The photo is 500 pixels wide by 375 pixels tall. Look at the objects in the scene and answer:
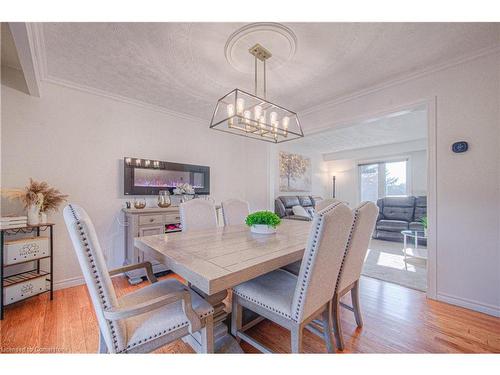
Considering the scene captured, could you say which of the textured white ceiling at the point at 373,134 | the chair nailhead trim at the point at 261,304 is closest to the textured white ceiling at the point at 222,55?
the textured white ceiling at the point at 373,134

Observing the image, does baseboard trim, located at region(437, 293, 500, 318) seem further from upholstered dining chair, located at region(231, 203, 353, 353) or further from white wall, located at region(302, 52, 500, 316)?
upholstered dining chair, located at region(231, 203, 353, 353)

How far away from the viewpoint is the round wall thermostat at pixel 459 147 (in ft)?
6.51

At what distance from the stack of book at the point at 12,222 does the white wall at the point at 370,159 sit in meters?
6.82

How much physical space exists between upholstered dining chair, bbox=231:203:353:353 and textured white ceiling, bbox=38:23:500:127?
1.51 metres

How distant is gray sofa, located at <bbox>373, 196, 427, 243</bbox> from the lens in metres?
4.59

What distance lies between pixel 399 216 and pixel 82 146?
6151 millimetres

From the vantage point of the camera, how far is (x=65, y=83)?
94.0 inches

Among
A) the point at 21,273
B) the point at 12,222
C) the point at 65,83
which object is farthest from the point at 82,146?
the point at 21,273

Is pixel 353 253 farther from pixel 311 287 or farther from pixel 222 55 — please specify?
pixel 222 55

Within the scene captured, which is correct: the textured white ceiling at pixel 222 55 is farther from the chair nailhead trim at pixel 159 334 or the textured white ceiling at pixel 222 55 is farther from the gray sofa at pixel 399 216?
the gray sofa at pixel 399 216

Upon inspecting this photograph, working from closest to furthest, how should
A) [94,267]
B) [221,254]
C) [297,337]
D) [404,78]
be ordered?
[94,267]
[297,337]
[221,254]
[404,78]

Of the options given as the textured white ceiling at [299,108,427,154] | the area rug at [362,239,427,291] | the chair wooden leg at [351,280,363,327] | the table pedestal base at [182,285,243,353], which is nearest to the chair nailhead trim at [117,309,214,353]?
the table pedestal base at [182,285,243,353]

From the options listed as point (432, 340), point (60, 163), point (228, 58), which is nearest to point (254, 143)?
point (228, 58)
